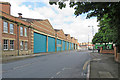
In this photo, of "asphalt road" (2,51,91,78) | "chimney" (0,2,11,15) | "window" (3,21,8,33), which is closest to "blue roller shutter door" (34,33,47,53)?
"chimney" (0,2,11,15)

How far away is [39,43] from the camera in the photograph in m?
37.6

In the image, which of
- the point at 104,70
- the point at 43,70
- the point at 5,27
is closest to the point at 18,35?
the point at 5,27

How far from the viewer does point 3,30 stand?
22047 millimetres

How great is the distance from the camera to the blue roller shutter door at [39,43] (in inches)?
1382

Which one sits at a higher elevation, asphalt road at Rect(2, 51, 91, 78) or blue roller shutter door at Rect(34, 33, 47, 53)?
blue roller shutter door at Rect(34, 33, 47, 53)

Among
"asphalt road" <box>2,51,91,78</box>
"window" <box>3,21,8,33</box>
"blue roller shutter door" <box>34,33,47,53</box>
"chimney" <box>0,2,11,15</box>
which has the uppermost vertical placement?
"chimney" <box>0,2,11,15</box>

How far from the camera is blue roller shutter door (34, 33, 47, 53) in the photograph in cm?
3510

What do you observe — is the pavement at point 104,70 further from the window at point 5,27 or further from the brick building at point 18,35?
the window at point 5,27

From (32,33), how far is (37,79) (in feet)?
88.2

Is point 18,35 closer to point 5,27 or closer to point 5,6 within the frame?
point 5,27

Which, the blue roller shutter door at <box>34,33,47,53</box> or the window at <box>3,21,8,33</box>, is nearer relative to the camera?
the window at <box>3,21,8,33</box>

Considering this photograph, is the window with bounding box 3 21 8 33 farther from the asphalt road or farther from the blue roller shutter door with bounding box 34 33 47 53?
the blue roller shutter door with bounding box 34 33 47 53

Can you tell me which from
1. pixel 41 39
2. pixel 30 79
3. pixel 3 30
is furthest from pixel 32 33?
pixel 30 79

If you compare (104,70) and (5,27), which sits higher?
(5,27)
